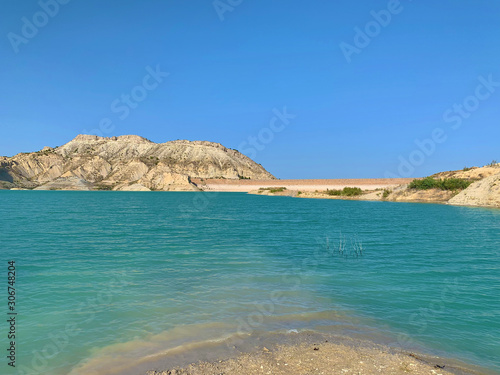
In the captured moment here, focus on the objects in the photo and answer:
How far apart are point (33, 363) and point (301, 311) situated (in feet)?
23.7

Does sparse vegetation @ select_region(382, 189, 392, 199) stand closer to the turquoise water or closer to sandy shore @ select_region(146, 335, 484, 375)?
the turquoise water

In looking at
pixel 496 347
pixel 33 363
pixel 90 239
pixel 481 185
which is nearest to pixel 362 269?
pixel 496 347

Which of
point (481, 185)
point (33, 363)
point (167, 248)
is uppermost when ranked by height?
point (481, 185)

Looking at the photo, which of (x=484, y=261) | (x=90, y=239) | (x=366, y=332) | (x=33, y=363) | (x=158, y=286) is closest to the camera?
(x=33, y=363)

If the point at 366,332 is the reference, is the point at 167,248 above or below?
above

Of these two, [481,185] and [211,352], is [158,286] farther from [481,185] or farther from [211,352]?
[481,185]

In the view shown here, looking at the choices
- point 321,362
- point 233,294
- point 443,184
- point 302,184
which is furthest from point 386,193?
point 321,362

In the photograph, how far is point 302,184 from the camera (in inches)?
6029

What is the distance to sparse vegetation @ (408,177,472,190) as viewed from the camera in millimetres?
70500

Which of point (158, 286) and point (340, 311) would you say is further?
point (158, 286)

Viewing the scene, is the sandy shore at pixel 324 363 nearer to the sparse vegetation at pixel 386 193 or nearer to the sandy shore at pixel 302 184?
the sparse vegetation at pixel 386 193

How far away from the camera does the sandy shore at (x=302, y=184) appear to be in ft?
419

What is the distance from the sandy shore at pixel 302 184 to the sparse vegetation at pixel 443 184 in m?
36.7

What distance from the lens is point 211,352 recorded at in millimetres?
7910
